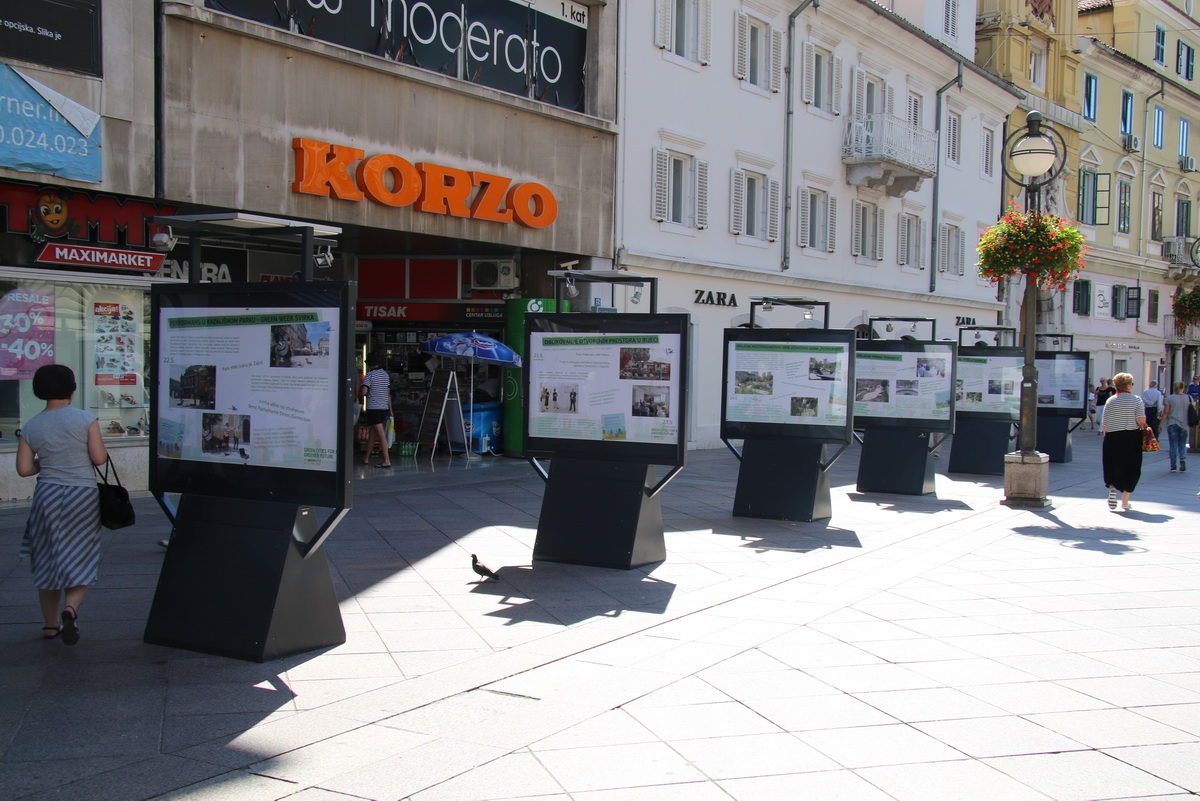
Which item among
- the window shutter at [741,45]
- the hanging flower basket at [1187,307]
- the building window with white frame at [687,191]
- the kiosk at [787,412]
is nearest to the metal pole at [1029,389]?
the kiosk at [787,412]

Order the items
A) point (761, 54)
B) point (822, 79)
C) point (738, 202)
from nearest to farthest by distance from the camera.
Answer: point (738, 202), point (761, 54), point (822, 79)

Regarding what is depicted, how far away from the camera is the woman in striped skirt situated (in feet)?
21.6

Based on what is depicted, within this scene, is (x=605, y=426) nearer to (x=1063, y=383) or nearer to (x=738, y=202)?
(x=738, y=202)

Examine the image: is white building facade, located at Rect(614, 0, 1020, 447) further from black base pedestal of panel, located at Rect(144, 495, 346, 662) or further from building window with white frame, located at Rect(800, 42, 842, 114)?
black base pedestal of panel, located at Rect(144, 495, 346, 662)

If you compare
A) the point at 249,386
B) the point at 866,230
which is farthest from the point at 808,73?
the point at 249,386

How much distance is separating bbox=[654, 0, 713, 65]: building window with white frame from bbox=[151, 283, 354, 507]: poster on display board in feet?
54.9

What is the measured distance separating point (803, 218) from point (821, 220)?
42.2 inches

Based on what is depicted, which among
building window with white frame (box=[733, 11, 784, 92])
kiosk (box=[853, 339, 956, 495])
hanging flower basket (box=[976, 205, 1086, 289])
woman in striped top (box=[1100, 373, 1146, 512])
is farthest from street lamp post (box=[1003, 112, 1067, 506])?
building window with white frame (box=[733, 11, 784, 92])

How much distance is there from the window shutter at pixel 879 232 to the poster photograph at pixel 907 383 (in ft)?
48.6

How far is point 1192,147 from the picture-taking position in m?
50.3

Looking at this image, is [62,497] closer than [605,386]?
Yes

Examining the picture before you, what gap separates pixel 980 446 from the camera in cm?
1950

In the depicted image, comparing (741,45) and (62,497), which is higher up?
(741,45)

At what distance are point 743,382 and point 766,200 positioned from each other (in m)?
13.5
